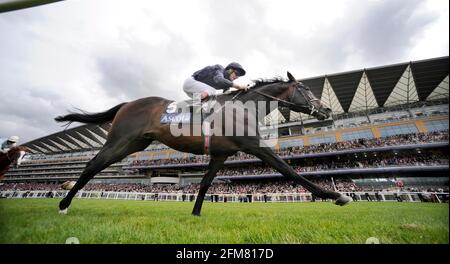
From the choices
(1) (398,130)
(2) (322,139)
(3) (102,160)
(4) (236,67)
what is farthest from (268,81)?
(1) (398,130)

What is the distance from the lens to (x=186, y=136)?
167 inches

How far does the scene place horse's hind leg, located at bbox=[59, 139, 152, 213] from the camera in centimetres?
437

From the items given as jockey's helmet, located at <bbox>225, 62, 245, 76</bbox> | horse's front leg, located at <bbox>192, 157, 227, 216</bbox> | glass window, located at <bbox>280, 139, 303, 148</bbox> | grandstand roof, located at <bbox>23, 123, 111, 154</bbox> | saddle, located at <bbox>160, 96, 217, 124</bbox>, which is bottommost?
horse's front leg, located at <bbox>192, 157, 227, 216</bbox>

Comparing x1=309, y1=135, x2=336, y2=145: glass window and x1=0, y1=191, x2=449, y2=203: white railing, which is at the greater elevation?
x1=309, y1=135, x2=336, y2=145: glass window

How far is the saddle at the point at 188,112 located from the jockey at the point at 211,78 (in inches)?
11.5

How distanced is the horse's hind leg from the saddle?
2.78 feet

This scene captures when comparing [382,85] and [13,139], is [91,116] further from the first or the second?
[382,85]

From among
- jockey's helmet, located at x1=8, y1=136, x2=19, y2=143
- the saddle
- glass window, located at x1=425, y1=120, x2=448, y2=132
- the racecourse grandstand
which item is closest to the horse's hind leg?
the saddle

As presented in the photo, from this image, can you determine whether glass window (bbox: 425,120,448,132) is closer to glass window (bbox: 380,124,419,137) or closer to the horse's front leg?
glass window (bbox: 380,124,419,137)

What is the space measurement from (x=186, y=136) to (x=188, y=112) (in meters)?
0.50

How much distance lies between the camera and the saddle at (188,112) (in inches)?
170
